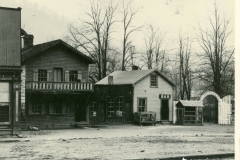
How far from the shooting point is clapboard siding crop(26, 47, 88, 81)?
2438 centimetres

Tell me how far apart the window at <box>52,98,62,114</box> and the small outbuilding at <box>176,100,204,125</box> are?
30.1ft

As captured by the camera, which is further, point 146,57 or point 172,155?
point 146,57

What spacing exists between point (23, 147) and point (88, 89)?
1117cm

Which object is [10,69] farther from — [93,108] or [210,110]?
[210,110]

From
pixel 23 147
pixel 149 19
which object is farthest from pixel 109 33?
pixel 23 147

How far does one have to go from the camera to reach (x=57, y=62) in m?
25.1

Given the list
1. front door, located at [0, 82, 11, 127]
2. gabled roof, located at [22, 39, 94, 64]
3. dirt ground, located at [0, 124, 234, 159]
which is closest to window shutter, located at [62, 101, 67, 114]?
gabled roof, located at [22, 39, 94, 64]

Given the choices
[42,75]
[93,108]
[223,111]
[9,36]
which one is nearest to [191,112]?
[223,111]

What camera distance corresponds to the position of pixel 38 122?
24406 millimetres

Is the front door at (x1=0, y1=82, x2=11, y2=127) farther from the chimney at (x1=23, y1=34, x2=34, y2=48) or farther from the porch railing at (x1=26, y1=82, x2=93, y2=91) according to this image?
the chimney at (x1=23, y1=34, x2=34, y2=48)

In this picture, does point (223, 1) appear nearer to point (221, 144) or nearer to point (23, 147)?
point (221, 144)

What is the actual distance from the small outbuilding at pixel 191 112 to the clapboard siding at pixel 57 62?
797 cm

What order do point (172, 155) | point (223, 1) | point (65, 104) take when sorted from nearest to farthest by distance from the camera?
1. point (172, 155)
2. point (223, 1)
3. point (65, 104)

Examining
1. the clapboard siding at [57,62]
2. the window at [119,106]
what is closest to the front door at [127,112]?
the window at [119,106]
